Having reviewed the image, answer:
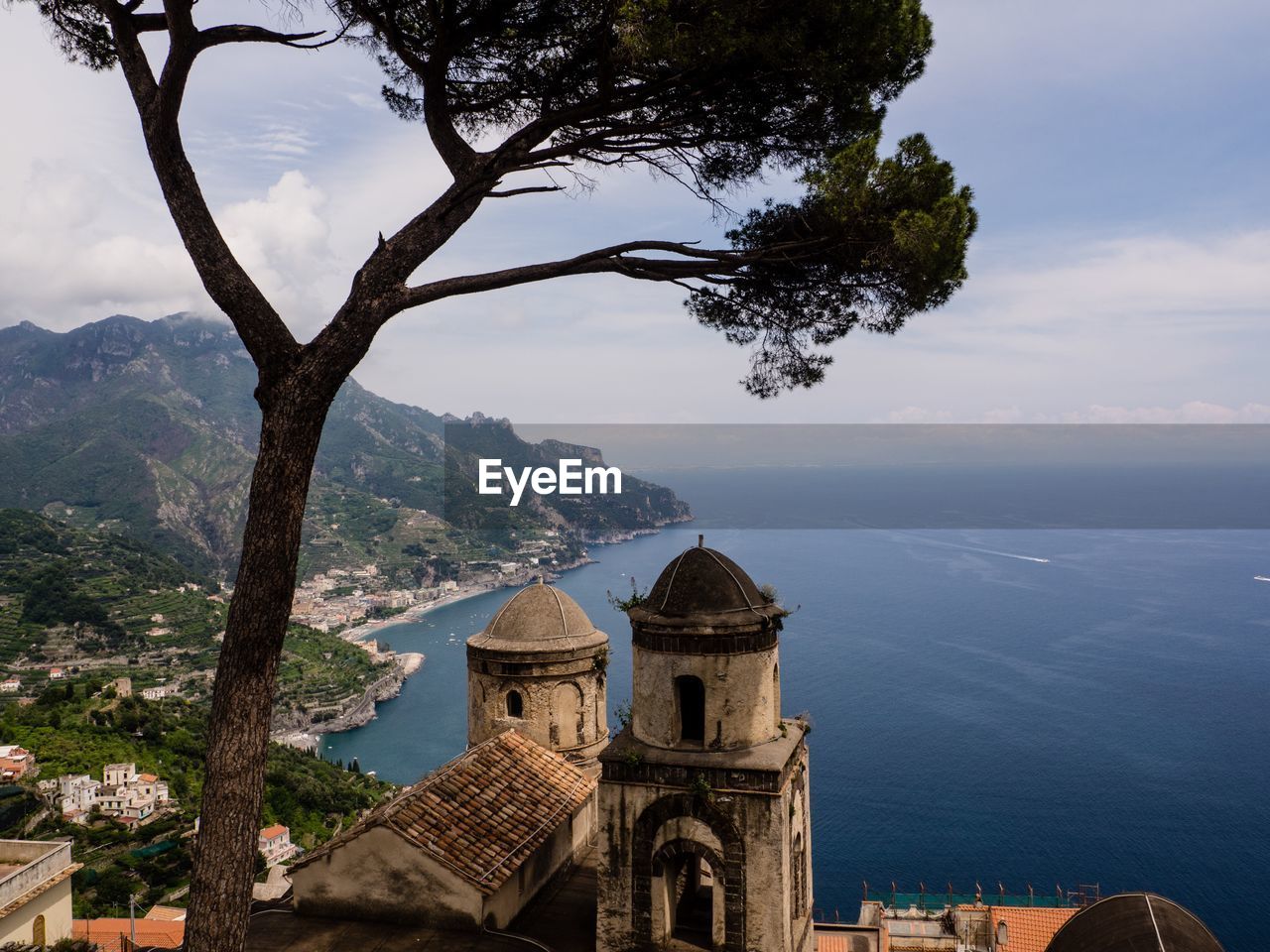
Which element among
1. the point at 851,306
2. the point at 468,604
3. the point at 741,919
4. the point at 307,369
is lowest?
the point at 468,604

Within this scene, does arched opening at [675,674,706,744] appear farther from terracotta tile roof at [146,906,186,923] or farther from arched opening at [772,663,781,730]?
terracotta tile roof at [146,906,186,923]

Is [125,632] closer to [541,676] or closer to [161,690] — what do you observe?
[161,690]

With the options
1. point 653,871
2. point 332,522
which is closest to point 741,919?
point 653,871

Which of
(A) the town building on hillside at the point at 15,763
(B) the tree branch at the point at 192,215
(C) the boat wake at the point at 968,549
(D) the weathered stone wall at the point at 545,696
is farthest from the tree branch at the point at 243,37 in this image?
(C) the boat wake at the point at 968,549

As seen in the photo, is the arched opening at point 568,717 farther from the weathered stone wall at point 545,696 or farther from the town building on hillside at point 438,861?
the town building on hillside at point 438,861

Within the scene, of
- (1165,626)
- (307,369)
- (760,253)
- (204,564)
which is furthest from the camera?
(204,564)

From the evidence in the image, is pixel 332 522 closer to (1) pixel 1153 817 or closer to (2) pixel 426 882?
(1) pixel 1153 817
